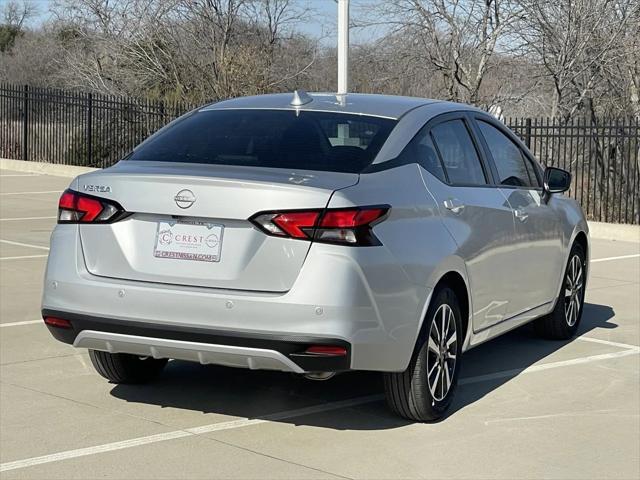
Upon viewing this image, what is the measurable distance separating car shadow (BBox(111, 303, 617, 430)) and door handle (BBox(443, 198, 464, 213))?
3.55 ft

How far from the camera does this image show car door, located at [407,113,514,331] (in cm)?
615

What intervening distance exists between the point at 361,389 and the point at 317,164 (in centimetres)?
160

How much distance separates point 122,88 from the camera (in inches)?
1315

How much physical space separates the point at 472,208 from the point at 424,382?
1.19 metres

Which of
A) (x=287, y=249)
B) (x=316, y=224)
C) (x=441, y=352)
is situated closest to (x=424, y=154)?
(x=441, y=352)

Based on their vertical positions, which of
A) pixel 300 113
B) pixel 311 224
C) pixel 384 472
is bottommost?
pixel 384 472

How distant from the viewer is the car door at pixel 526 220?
7141 mm

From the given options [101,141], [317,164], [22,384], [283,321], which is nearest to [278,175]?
[317,164]

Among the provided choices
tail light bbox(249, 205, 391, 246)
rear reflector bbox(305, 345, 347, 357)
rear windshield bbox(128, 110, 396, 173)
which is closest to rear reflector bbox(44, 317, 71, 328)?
rear windshield bbox(128, 110, 396, 173)

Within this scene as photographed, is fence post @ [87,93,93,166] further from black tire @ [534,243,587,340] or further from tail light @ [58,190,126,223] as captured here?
tail light @ [58,190,126,223]

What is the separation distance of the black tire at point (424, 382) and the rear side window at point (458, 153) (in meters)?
0.80

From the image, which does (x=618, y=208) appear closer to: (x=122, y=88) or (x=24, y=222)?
(x=24, y=222)

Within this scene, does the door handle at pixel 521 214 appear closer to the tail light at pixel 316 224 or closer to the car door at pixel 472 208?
the car door at pixel 472 208

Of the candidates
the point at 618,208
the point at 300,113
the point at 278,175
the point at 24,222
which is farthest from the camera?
the point at 618,208
